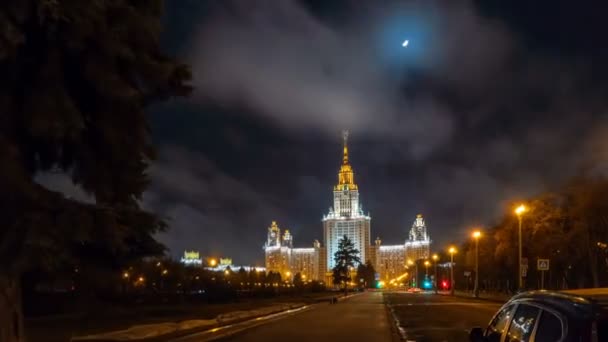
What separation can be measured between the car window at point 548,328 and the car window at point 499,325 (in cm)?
134

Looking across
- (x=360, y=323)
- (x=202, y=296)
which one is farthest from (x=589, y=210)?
(x=202, y=296)

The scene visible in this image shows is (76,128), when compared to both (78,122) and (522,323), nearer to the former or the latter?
(78,122)

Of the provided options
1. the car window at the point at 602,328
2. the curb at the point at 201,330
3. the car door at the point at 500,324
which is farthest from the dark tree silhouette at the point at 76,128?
the curb at the point at 201,330

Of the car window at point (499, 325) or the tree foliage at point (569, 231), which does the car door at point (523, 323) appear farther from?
the tree foliage at point (569, 231)

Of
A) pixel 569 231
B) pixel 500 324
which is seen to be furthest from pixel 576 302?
pixel 569 231

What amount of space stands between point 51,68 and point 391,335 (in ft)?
70.5

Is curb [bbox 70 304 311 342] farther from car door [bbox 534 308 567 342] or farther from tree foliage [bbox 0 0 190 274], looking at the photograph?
car door [bbox 534 308 567 342]

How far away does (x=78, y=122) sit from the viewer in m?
5.96

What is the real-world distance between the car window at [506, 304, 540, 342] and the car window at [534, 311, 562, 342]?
0.74 ft

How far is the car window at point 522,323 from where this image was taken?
630 centimetres

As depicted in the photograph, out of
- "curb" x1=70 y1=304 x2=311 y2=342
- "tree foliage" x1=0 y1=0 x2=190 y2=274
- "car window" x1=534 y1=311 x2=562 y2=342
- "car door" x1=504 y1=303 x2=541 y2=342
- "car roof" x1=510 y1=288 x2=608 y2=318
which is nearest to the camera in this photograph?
"car roof" x1=510 y1=288 x2=608 y2=318

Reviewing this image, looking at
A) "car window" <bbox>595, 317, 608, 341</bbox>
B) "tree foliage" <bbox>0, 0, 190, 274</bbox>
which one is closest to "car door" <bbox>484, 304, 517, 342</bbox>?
"car window" <bbox>595, 317, 608, 341</bbox>

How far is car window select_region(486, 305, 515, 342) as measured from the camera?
7449 millimetres

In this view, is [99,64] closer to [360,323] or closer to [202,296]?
[360,323]
